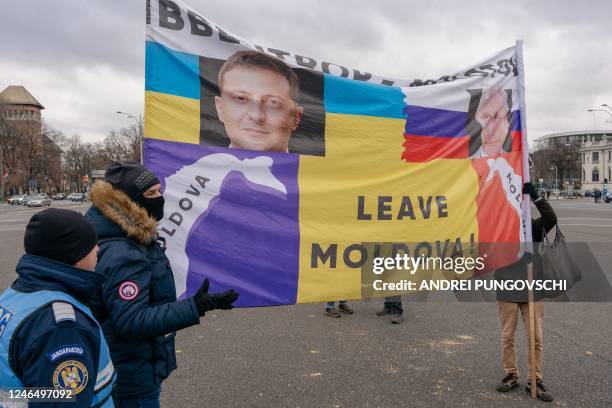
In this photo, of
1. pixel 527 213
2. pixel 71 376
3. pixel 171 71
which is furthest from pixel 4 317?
pixel 527 213

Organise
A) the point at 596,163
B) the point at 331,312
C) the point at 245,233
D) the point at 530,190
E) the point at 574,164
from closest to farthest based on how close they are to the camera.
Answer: the point at 245,233, the point at 530,190, the point at 331,312, the point at 574,164, the point at 596,163

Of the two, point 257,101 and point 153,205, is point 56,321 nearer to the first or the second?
point 153,205

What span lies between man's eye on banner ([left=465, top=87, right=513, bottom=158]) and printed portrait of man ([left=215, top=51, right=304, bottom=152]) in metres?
1.71

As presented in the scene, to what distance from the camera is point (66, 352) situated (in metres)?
1.57

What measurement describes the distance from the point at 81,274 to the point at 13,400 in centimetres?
45

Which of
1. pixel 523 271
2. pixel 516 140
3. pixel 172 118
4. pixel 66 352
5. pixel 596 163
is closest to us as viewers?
pixel 66 352

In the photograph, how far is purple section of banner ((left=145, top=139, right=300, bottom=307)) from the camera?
10.4 ft

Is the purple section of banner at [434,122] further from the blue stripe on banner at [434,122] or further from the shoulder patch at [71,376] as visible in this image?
the shoulder patch at [71,376]

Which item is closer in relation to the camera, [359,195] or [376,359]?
[359,195]

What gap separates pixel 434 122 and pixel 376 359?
2.53m

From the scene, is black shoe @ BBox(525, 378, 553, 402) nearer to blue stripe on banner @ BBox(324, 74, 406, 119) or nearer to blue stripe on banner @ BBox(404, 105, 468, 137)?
blue stripe on banner @ BBox(404, 105, 468, 137)

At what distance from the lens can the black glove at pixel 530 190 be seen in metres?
4.13

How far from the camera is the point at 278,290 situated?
3.40 meters

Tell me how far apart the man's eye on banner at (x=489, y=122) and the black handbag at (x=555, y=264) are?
3.14 ft
